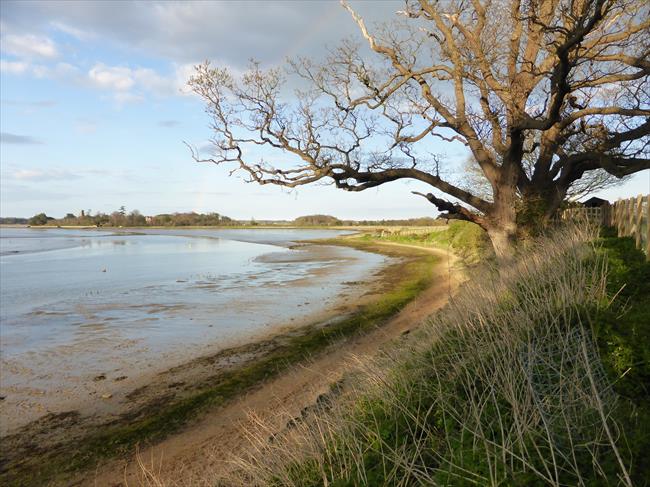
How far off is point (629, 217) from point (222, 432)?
15435mm

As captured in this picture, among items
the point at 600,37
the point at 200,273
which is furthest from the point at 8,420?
the point at 200,273

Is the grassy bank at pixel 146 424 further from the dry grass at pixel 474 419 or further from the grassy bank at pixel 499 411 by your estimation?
the grassy bank at pixel 499 411

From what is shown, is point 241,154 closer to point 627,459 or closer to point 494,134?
point 494,134

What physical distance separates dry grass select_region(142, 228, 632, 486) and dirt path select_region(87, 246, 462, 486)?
607 millimetres

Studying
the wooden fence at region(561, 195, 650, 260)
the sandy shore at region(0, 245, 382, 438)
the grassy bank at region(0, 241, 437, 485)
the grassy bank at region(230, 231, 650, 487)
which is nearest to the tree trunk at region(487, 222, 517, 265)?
the wooden fence at region(561, 195, 650, 260)

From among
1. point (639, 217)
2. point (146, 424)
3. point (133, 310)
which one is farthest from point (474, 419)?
point (133, 310)

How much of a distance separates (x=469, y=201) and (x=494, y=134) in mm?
2642

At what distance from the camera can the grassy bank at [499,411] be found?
10.1 feet

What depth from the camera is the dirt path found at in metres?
5.95

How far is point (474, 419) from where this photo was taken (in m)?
3.93

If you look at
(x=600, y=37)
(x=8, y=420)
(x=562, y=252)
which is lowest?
(x=8, y=420)

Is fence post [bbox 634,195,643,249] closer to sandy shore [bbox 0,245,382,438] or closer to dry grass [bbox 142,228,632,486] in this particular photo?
dry grass [bbox 142,228,632,486]

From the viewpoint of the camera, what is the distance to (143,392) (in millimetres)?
9023

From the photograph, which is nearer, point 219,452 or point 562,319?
point 562,319
